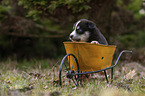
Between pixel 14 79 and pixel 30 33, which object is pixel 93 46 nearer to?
pixel 14 79

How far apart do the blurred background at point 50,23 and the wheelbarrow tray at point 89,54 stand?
1373mm

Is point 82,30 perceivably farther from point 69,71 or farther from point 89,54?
point 69,71

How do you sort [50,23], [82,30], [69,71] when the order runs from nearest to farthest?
1. [69,71]
2. [82,30]
3. [50,23]

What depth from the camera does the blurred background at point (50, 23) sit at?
394 cm

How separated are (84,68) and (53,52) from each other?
4826 millimetres

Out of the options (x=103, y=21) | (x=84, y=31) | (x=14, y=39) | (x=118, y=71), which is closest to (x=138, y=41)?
(x=103, y=21)

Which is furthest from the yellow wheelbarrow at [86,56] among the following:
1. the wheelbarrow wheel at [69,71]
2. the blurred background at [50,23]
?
the blurred background at [50,23]

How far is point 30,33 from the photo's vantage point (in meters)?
6.03

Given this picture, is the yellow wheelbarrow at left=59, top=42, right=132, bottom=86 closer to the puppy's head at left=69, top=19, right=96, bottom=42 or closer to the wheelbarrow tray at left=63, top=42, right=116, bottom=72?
the wheelbarrow tray at left=63, top=42, right=116, bottom=72

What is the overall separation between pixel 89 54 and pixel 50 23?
Answer: 19.8ft

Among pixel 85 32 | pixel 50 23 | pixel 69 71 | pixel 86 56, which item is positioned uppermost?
pixel 50 23

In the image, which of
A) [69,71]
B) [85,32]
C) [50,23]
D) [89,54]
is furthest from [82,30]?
[50,23]

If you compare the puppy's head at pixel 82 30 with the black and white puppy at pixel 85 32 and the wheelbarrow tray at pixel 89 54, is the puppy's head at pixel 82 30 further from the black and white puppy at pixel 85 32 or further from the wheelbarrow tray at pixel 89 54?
the wheelbarrow tray at pixel 89 54

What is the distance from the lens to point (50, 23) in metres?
8.12
